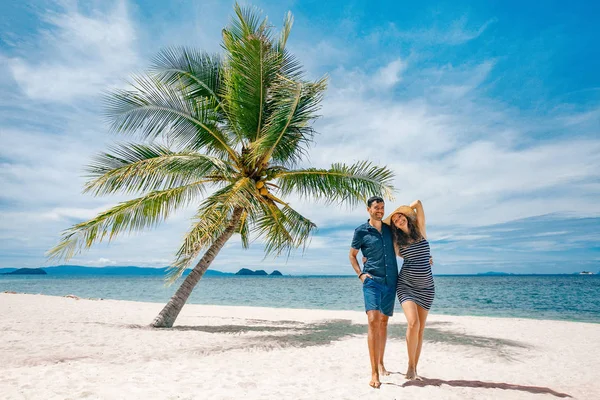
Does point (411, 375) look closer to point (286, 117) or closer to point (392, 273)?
point (392, 273)

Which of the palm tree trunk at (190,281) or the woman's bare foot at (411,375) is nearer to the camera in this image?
the woman's bare foot at (411,375)

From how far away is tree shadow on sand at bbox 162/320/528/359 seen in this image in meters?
7.15

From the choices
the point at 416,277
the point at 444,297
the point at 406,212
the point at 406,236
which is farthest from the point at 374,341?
the point at 444,297

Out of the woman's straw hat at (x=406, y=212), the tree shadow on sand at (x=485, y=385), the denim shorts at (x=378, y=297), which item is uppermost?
the woman's straw hat at (x=406, y=212)

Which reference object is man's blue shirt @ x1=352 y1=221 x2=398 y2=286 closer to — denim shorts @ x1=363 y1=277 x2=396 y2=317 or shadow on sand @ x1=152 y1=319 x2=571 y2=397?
denim shorts @ x1=363 y1=277 x2=396 y2=317

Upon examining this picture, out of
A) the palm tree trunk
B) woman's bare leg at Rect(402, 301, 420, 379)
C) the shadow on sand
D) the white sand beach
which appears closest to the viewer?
the white sand beach

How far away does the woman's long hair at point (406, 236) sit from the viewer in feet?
14.7

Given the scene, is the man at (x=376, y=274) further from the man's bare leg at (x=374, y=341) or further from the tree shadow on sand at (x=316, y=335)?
the tree shadow on sand at (x=316, y=335)

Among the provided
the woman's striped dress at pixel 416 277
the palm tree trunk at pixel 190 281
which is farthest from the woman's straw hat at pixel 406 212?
the palm tree trunk at pixel 190 281

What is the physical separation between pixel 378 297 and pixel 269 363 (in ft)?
7.08

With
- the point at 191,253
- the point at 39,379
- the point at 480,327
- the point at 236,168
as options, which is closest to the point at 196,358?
the point at 39,379

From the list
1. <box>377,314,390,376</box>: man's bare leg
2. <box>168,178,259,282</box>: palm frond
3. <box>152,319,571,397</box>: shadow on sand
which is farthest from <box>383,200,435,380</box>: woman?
<box>168,178,259,282</box>: palm frond

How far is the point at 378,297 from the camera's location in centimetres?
423

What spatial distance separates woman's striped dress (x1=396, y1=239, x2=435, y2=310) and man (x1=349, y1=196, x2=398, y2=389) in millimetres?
103
